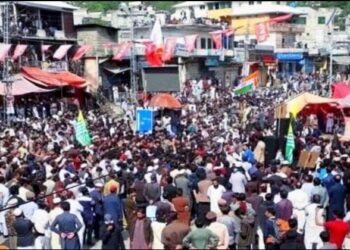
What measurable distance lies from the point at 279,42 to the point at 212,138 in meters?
41.1

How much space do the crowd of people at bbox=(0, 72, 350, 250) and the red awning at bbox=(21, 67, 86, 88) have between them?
12.9 meters

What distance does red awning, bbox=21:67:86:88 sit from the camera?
33312 millimetres

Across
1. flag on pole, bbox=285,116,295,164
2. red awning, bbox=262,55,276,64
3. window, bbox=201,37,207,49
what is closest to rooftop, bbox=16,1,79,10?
window, bbox=201,37,207,49

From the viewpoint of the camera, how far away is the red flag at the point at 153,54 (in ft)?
121

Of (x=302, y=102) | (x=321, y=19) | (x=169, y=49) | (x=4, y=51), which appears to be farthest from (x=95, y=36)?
(x=321, y=19)

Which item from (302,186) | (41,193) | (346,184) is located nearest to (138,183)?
(41,193)

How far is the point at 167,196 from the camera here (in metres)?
12.7

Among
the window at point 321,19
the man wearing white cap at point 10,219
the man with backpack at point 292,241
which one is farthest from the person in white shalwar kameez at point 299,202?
the window at point 321,19

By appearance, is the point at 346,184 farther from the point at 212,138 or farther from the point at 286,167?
the point at 212,138

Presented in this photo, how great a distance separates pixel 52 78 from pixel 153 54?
5887mm

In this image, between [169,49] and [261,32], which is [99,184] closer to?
[169,49]

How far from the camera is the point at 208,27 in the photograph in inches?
1946

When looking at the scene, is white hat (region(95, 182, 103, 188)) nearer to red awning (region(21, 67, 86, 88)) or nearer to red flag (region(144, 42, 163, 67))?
→ red awning (region(21, 67, 86, 88))

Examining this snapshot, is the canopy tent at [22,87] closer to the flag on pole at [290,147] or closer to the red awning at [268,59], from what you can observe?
the flag on pole at [290,147]
